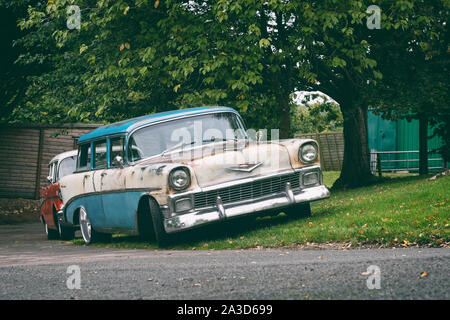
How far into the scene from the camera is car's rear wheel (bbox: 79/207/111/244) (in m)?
11.3

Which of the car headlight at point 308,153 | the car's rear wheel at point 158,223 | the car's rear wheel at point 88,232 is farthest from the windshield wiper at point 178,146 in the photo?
the car's rear wheel at point 88,232

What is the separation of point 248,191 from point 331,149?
26156mm

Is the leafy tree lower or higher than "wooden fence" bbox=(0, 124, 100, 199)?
higher

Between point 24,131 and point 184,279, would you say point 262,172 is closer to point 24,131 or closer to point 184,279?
point 184,279

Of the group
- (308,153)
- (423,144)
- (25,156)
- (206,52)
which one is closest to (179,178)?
(308,153)

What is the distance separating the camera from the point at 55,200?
12.9m

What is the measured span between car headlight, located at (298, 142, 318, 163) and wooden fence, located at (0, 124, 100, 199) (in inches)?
563

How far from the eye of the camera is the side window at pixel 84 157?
1135 centimetres

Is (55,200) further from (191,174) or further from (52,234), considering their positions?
(191,174)

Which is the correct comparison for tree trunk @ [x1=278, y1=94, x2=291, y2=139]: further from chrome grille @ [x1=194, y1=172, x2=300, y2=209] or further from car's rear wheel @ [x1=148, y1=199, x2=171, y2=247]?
car's rear wheel @ [x1=148, y1=199, x2=171, y2=247]

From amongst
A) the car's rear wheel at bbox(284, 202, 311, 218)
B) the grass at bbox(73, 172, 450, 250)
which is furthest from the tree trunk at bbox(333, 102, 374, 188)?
the car's rear wheel at bbox(284, 202, 311, 218)

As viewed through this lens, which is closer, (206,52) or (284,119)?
(206,52)

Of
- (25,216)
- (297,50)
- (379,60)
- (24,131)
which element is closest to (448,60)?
(379,60)

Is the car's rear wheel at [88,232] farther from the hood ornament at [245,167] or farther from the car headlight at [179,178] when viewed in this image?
the hood ornament at [245,167]
